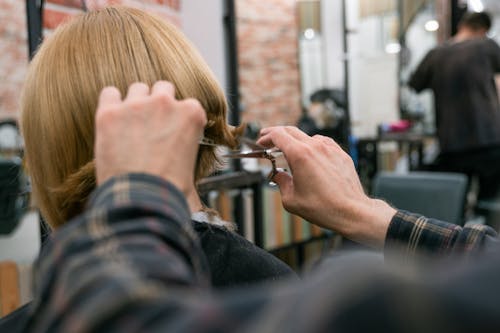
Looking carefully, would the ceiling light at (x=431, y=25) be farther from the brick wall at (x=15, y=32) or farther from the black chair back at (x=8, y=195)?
the black chair back at (x=8, y=195)

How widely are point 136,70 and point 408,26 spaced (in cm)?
611

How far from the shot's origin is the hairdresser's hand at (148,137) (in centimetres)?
46

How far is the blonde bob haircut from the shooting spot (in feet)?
2.65

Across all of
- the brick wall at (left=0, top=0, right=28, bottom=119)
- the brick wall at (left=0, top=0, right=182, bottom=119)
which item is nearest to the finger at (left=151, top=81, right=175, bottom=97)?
the brick wall at (left=0, top=0, right=182, bottom=119)

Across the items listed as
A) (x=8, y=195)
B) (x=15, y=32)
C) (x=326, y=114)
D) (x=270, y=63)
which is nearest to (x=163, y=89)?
(x=15, y=32)

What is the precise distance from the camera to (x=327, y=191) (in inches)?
36.2

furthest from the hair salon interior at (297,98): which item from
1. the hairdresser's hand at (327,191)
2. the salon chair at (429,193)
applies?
the hairdresser's hand at (327,191)

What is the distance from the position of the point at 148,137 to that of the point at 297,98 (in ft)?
20.1

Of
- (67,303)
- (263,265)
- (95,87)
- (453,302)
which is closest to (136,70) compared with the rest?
(95,87)

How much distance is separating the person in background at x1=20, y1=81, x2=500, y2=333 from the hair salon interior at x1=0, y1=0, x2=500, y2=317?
414mm

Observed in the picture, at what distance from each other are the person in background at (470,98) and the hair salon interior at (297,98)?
105 mm

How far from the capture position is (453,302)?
0.85 ft

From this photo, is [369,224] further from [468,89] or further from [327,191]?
[468,89]

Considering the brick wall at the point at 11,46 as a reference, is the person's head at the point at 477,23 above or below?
above
